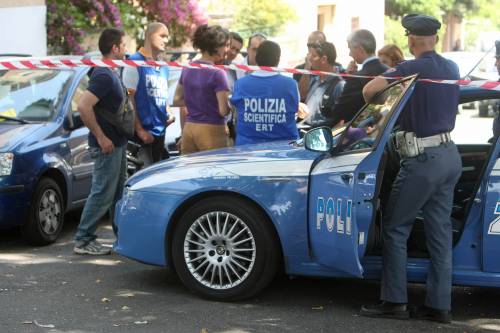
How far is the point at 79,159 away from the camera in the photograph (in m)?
8.78

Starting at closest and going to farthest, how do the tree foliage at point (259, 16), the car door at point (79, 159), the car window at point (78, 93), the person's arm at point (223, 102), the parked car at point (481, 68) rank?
1. the person's arm at point (223, 102)
2. the car door at point (79, 159)
3. the car window at point (78, 93)
4. the parked car at point (481, 68)
5. the tree foliage at point (259, 16)

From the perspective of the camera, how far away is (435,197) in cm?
593

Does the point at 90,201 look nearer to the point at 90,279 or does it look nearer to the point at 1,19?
the point at 90,279

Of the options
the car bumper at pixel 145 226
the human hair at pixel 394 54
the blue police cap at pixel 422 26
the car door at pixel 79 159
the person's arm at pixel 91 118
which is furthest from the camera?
the human hair at pixel 394 54

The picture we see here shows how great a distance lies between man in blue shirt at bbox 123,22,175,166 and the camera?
8.91m

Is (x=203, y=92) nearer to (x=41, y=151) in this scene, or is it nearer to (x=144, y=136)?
(x=144, y=136)

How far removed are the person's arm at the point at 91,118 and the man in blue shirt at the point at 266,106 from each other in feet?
3.52

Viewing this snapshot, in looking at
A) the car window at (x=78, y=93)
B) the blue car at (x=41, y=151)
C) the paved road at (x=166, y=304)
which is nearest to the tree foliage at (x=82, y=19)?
the blue car at (x=41, y=151)

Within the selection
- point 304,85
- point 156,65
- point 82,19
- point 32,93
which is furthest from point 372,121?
point 82,19

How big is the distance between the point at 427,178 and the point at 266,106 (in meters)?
1.98

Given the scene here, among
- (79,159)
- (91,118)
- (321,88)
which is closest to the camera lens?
(91,118)

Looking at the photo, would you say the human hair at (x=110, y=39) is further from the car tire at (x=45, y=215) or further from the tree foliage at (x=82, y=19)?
the tree foliage at (x=82, y=19)

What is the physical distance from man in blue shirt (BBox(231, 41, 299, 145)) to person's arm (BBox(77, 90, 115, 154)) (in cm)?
107

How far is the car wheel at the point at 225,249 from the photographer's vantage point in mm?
6281
